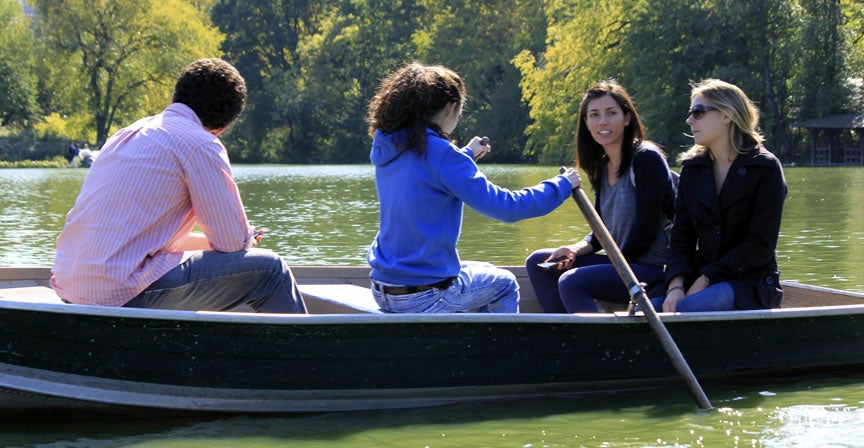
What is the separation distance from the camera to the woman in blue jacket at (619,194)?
552 centimetres

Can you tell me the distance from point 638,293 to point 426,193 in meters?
1.03

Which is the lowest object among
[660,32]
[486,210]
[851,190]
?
[851,190]

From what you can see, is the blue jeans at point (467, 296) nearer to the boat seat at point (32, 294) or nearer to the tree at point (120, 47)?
the boat seat at point (32, 294)

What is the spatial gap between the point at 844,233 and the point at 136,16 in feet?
153

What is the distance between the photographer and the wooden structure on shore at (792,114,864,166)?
142ft

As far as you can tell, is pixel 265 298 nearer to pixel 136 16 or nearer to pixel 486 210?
pixel 486 210

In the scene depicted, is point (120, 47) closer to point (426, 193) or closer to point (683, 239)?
point (683, 239)

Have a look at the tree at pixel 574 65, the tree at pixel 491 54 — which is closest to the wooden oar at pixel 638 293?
the tree at pixel 574 65

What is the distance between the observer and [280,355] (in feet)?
15.8

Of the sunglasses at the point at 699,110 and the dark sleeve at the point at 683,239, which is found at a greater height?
the sunglasses at the point at 699,110

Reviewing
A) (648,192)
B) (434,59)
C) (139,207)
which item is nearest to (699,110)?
(648,192)

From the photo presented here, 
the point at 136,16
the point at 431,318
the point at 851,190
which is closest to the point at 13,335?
the point at 431,318

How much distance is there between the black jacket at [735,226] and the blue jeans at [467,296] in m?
0.87

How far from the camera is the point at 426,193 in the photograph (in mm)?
4750
